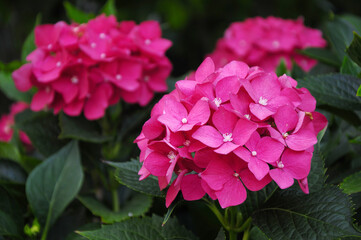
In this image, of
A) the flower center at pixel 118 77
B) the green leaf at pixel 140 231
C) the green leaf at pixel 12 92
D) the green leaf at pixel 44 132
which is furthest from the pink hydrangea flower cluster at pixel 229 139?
the green leaf at pixel 12 92

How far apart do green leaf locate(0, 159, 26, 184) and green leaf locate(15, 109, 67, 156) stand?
83mm

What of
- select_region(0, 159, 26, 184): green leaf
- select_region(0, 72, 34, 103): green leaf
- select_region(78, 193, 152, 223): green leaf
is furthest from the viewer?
select_region(0, 72, 34, 103): green leaf

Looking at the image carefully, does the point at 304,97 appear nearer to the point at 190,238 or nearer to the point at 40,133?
the point at 190,238

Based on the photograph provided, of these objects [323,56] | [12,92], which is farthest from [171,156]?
[12,92]

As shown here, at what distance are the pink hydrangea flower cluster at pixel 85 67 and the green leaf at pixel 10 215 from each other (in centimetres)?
29

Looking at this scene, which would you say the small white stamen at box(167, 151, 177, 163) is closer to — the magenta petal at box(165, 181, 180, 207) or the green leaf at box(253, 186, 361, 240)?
the magenta petal at box(165, 181, 180, 207)

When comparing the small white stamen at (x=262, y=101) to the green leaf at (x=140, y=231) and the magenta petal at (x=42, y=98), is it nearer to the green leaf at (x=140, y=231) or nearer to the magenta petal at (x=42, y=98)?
the green leaf at (x=140, y=231)

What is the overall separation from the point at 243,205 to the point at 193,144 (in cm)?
23

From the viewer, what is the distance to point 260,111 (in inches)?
26.5

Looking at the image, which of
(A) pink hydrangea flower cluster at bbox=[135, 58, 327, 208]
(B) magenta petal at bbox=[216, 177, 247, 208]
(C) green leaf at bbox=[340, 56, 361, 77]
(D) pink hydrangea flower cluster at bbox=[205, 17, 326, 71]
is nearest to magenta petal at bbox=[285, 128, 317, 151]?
(A) pink hydrangea flower cluster at bbox=[135, 58, 327, 208]

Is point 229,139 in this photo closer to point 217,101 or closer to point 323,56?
point 217,101

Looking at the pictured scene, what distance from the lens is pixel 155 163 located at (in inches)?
26.8

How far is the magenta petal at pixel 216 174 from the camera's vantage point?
0.65m

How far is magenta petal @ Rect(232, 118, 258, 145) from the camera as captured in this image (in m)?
0.65
